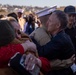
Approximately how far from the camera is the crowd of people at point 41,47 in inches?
124

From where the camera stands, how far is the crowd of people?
316 centimetres

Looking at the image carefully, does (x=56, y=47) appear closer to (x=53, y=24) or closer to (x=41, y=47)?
(x=41, y=47)

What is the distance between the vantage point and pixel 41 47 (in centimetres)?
428

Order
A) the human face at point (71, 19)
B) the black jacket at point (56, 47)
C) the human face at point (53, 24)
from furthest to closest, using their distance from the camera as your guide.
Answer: the human face at point (71, 19), the human face at point (53, 24), the black jacket at point (56, 47)

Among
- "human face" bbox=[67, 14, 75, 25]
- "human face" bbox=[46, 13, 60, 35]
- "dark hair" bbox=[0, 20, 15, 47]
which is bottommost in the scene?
"human face" bbox=[67, 14, 75, 25]

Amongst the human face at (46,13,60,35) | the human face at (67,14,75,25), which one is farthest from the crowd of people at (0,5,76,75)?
the human face at (67,14,75,25)

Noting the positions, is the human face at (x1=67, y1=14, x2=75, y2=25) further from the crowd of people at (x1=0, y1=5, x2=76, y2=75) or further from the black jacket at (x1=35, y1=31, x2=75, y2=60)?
the black jacket at (x1=35, y1=31, x2=75, y2=60)

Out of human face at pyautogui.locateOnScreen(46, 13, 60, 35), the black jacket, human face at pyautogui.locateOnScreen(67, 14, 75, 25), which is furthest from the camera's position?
human face at pyautogui.locateOnScreen(67, 14, 75, 25)

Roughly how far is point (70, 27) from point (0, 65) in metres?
3.52

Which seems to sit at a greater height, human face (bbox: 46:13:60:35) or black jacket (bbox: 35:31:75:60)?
human face (bbox: 46:13:60:35)

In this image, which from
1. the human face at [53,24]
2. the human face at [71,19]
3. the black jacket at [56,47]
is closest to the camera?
the black jacket at [56,47]

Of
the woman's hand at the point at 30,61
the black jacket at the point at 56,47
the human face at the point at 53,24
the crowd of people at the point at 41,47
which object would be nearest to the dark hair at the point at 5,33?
the crowd of people at the point at 41,47

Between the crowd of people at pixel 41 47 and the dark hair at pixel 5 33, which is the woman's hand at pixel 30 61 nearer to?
the crowd of people at pixel 41 47

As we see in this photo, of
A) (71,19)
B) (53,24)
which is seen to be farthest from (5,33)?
(71,19)
